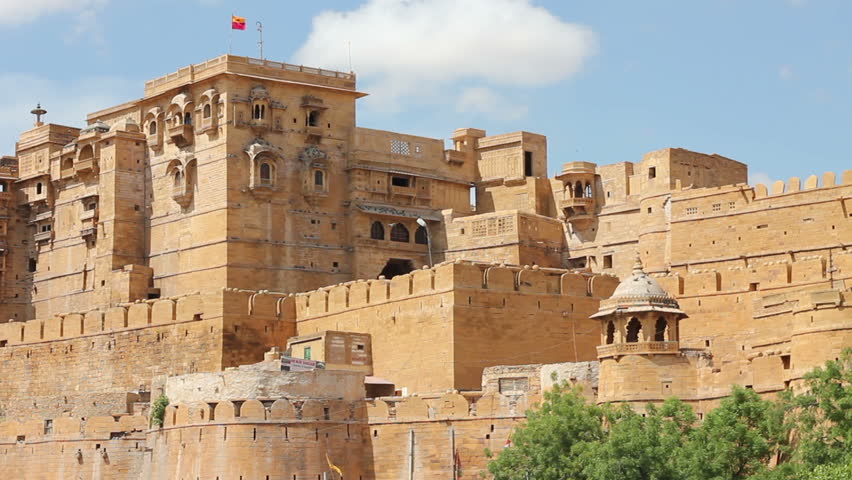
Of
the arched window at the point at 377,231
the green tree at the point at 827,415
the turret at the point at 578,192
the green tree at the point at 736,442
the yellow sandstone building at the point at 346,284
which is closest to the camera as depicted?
the green tree at the point at 827,415

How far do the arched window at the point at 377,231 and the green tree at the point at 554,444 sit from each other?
25.1 m

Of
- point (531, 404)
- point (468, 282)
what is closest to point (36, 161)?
point (468, 282)

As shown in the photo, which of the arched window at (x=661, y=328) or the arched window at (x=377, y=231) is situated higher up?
Result: the arched window at (x=377, y=231)

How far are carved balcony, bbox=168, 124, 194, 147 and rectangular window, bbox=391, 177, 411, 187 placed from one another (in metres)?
7.73

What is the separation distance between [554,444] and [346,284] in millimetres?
16886

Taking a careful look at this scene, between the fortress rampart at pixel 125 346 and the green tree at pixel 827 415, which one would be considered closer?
the green tree at pixel 827 415

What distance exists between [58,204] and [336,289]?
728 inches

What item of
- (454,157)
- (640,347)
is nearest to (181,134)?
(454,157)

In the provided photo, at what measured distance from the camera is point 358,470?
48562 millimetres

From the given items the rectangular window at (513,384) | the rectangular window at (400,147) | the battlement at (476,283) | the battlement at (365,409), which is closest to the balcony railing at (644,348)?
the battlement at (365,409)

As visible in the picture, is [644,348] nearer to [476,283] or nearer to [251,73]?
[476,283]

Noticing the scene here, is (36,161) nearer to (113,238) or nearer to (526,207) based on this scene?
(113,238)

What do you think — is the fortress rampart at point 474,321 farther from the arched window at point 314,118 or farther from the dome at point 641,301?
the arched window at point 314,118

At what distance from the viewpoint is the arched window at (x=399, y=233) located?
2714 inches
